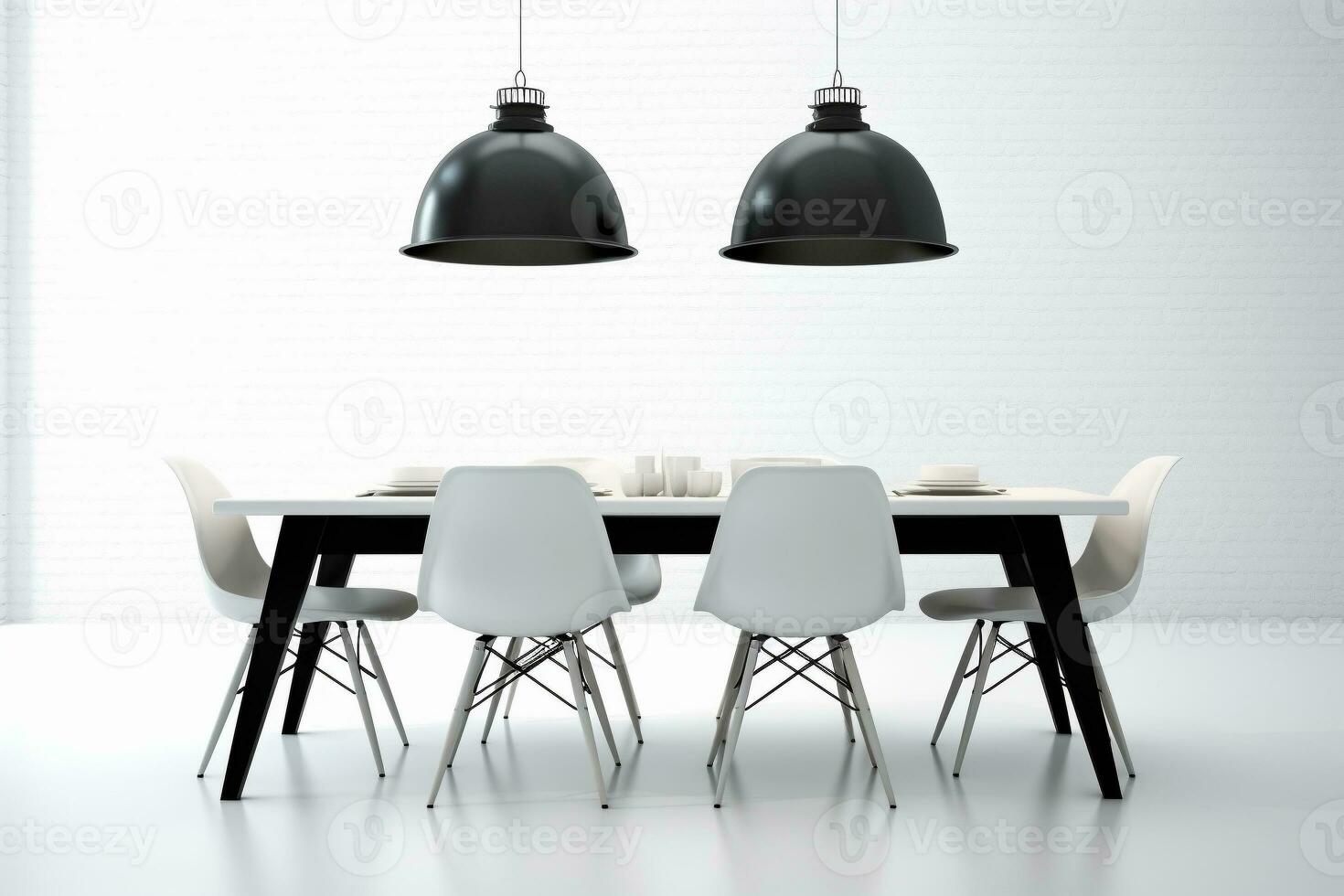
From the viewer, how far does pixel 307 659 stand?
3.54m

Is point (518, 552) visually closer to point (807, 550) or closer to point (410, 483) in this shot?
point (410, 483)

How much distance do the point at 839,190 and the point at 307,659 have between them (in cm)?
207

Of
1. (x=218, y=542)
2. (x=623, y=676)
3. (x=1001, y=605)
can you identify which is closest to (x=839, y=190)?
(x=1001, y=605)

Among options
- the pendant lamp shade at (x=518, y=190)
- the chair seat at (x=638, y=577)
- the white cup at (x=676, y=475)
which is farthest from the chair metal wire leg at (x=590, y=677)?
the pendant lamp shade at (x=518, y=190)

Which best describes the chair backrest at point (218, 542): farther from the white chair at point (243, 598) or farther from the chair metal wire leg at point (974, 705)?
the chair metal wire leg at point (974, 705)

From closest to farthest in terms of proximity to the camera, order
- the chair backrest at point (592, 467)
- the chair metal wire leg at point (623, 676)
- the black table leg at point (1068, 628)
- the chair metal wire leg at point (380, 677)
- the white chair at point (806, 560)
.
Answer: the white chair at point (806, 560) < the black table leg at point (1068, 628) < the chair metal wire leg at point (380, 677) < the chair metal wire leg at point (623, 676) < the chair backrest at point (592, 467)

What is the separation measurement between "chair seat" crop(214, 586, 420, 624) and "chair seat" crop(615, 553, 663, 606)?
2.47ft

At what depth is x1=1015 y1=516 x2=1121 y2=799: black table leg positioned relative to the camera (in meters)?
2.89

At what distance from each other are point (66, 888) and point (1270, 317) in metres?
5.65

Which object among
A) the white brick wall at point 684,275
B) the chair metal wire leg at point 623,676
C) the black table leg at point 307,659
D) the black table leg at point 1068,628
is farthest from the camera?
the white brick wall at point 684,275

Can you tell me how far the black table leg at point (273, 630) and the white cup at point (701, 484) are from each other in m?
0.95

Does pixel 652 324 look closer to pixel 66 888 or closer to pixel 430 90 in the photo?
pixel 430 90

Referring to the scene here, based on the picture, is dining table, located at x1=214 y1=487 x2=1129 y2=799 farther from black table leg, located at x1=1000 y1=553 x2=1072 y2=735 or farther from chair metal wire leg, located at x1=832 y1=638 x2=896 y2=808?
black table leg, located at x1=1000 y1=553 x2=1072 y2=735

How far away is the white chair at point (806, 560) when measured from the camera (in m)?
2.78
